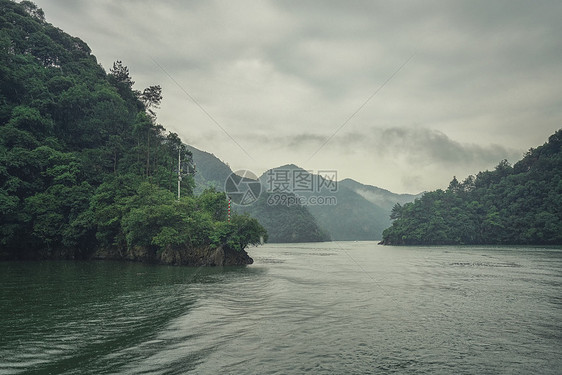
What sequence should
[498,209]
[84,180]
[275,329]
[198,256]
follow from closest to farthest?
[275,329] < [198,256] < [84,180] < [498,209]

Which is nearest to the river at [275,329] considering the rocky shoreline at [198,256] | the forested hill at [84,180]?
the rocky shoreline at [198,256]

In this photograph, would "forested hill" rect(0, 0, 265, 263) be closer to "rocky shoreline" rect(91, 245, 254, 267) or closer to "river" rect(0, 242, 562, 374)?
"rocky shoreline" rect(91, 245, 254, 267)

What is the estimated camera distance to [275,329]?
39.4 feet

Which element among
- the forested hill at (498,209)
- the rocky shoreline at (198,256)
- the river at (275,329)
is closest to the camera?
the river at (275,329)

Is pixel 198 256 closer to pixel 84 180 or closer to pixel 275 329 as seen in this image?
pixel 84 180

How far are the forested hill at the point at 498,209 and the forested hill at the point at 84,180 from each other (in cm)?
8487

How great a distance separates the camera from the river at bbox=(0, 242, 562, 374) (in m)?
8.65

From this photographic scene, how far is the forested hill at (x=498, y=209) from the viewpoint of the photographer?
8531cm

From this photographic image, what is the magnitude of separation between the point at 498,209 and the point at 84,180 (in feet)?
366

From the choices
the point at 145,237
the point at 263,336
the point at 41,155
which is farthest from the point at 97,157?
the point at 263,336

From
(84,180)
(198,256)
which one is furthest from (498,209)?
(84,180)

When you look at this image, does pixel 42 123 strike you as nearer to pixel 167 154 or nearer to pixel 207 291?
pixel 167 154

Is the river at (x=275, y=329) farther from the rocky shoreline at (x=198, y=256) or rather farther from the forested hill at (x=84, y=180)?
the forested hill at (x=84, y=180)

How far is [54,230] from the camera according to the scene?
4072 cm
